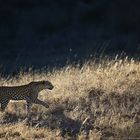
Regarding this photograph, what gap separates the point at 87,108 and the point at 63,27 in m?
21.3

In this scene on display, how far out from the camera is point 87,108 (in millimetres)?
12805

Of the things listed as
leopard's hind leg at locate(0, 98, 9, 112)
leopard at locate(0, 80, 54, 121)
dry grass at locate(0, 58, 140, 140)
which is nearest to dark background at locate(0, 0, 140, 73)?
dry grass at locate(0, 58, 140, 140)

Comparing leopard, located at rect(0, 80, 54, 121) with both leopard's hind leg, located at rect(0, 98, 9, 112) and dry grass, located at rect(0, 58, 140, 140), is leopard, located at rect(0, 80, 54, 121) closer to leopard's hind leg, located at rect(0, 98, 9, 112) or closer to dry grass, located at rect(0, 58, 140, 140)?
leopard's hind leg, located at rect(0, 98, 9, 112)

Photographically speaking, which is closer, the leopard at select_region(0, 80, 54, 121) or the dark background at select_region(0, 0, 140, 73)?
the leopard at select_region(0, 80, 54, 121)

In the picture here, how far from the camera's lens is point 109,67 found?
14.8 meters

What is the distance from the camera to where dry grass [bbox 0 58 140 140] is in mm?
11727

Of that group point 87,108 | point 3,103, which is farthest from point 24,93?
point 87,108

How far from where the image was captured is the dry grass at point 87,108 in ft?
38.5

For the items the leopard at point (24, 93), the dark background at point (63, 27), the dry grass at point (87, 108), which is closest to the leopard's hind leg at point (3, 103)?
the leopard at point (24, 93)

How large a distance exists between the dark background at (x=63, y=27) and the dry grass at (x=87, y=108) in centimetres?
1397

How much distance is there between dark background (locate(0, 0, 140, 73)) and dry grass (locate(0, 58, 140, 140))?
14.0m

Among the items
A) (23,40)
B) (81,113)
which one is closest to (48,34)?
(23,40)

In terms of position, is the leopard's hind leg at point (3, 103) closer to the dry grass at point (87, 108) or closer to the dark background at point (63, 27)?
the dry grass at point (87, 108)

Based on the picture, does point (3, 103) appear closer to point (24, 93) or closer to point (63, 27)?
point (24, 93)
